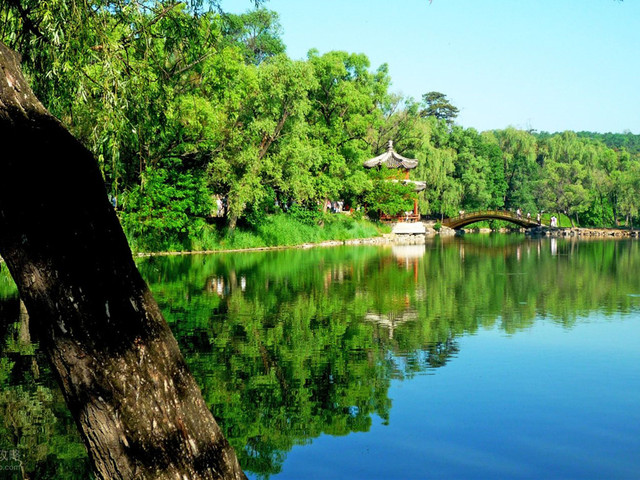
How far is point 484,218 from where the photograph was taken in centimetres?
5400

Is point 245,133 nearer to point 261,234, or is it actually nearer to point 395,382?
point 261,234

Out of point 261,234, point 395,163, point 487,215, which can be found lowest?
point 261,234

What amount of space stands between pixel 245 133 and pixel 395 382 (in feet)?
65.8

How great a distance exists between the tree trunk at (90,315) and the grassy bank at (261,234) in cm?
1751

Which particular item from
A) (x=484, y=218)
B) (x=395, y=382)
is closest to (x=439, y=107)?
(x=484, y=218)

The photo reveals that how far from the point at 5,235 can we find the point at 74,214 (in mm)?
239

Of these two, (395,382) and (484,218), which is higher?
(484,218)

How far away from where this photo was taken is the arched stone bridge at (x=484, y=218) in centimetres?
5359

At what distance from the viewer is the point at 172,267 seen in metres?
20.6

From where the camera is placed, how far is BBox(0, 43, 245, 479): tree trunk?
2.45 m

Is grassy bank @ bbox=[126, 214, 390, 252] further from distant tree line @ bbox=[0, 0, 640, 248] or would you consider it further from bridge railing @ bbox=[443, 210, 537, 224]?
bridge railing @ bbox=[443, 210, 537, 224]

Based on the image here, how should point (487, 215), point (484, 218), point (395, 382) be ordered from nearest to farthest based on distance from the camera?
point (395, 382) < point (487, 215) < point (484, 218)

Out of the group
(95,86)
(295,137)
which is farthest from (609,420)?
(295,137)

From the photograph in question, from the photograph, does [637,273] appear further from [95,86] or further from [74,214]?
[74,214]
